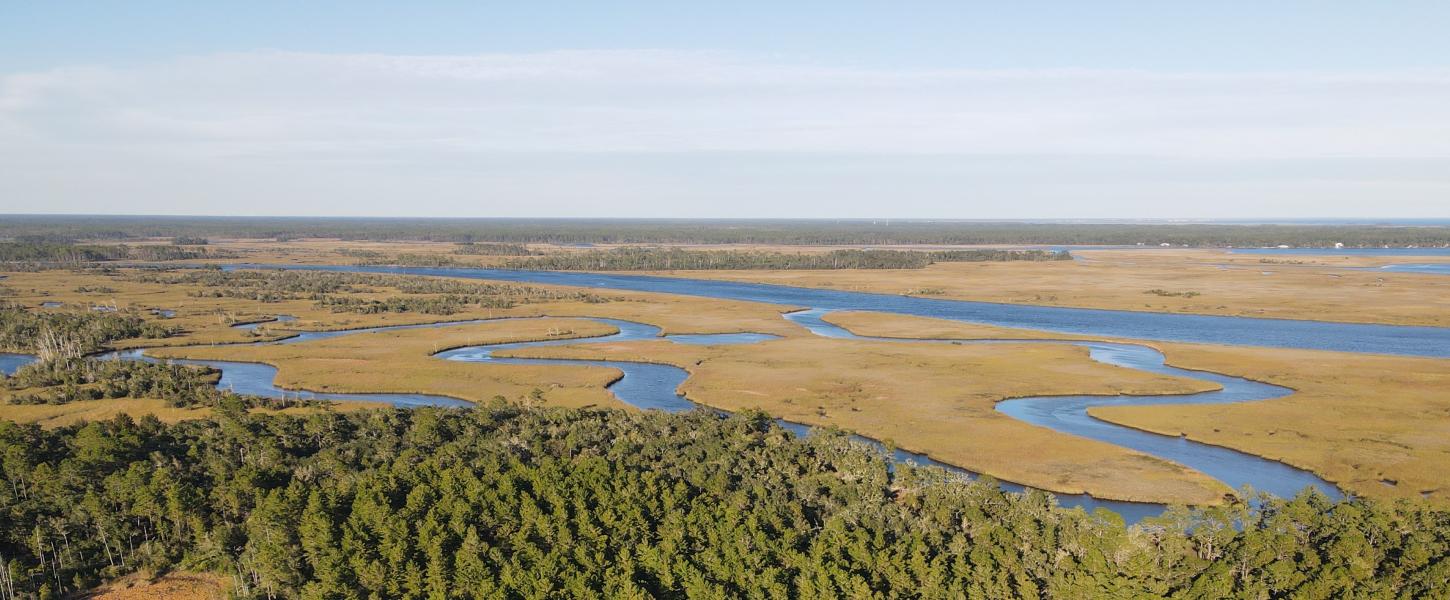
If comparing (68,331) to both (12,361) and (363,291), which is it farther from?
(363,291)

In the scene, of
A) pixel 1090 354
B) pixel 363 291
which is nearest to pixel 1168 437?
pixel 1090 354

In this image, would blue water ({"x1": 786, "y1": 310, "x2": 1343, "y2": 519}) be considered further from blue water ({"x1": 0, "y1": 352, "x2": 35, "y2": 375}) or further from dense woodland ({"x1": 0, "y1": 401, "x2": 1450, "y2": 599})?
blue water ({"x1": 0, "y1": 352, "x2": 35, "y2": 375})

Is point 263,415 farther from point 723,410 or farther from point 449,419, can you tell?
point 723,410

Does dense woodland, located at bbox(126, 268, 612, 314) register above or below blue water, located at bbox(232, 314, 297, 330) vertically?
above

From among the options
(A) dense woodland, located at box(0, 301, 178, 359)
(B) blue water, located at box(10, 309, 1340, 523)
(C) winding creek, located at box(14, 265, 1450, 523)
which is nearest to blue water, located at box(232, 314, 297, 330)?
(C) winding creek, located at box(14, 265, 1450, 523)

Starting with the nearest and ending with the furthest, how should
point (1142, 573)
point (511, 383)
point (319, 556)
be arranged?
point (1142, 573)
point (319, 556)
point (511, 383)

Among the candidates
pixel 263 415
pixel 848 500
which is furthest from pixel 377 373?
pixel 848 500

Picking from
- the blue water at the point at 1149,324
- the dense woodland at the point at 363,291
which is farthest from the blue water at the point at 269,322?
the blue water at the point at 1149,324
